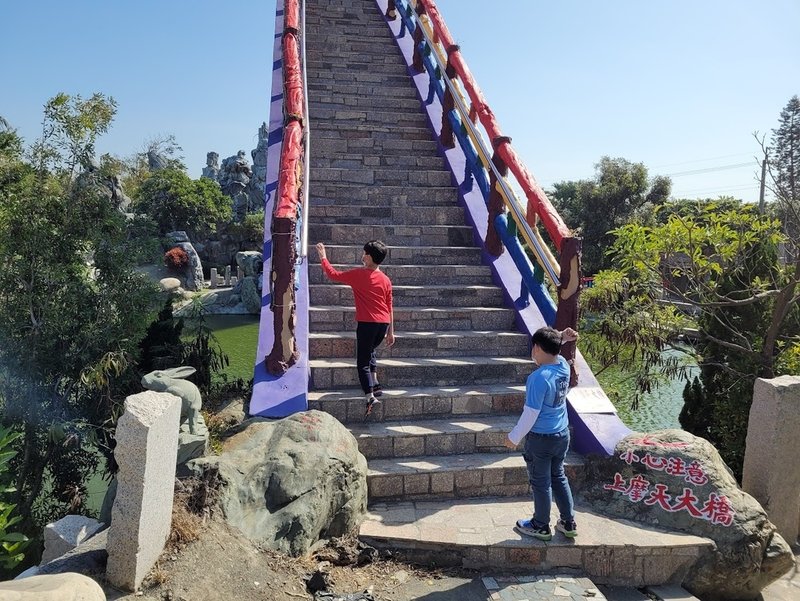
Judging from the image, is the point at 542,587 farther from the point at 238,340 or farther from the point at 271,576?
the point at 238,340

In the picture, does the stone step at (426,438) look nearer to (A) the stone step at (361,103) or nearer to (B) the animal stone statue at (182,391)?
(B) the animal stone statue at (182,391)

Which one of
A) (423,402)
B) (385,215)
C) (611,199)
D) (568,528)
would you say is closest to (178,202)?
(611,199)

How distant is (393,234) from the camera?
612 centimetres

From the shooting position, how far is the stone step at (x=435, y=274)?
566cm

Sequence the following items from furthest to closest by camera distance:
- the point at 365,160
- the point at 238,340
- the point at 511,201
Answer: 1. the point at 238,340
2. the point at 365,160
3. the point at 511,201

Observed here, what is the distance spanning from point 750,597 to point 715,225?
327 centimetres

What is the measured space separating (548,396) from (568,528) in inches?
34.5

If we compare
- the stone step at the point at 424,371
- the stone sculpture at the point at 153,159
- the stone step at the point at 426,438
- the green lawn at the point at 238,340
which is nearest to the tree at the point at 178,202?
the green lawn at the point at 238,340

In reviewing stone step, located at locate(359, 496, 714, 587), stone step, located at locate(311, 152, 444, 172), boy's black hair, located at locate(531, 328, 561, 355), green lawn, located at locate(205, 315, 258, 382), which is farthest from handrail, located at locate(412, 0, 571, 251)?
green lawn, located at locate(205, 315, 258, 382)

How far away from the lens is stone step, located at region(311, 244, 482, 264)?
5.71 meters

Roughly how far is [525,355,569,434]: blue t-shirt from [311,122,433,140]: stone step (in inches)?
207

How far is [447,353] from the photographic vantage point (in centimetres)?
501

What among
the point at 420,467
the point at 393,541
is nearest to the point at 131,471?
the point at 393,541

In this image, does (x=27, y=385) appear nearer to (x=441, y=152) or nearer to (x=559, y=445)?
(x=559, y=445)
